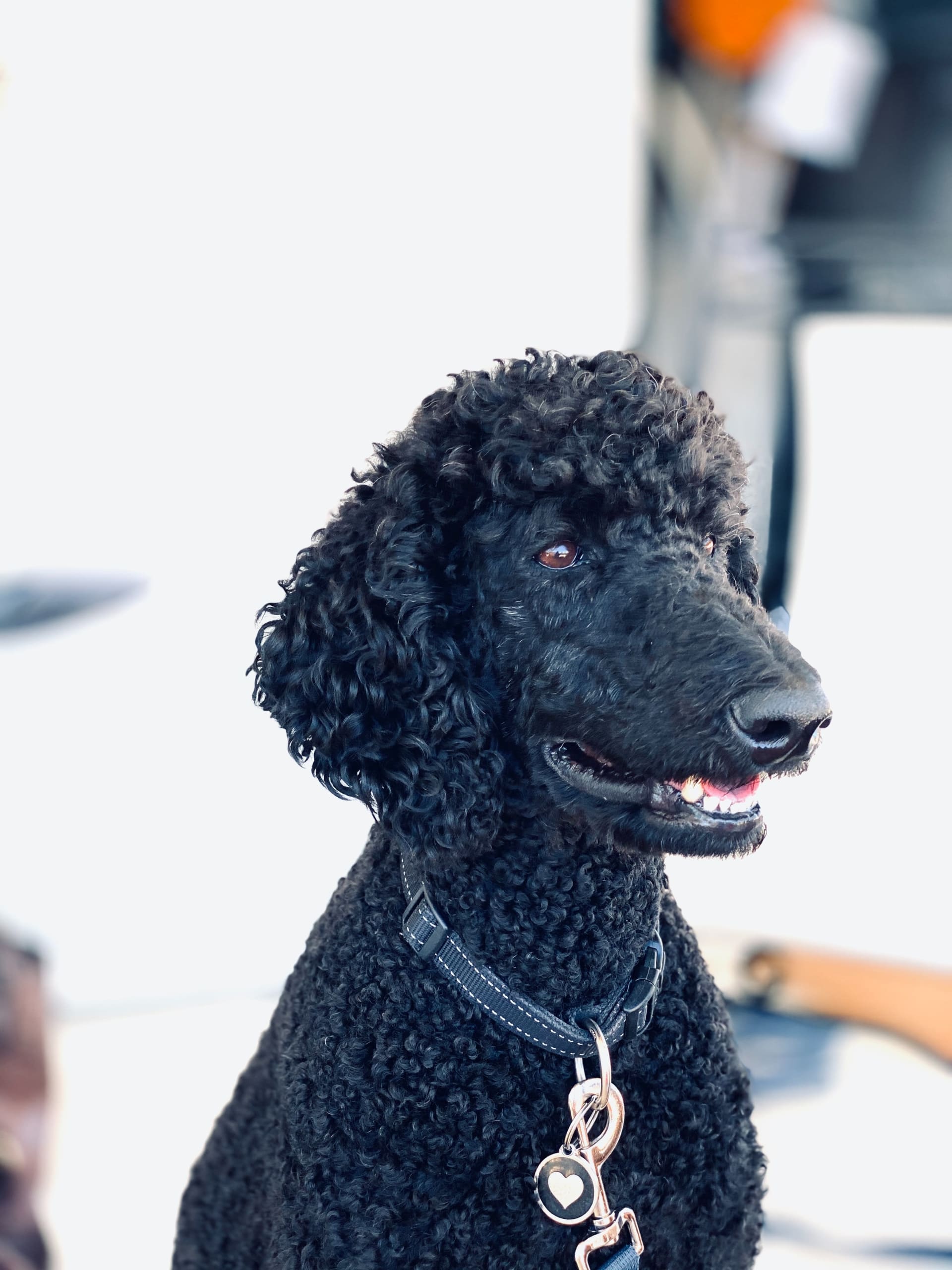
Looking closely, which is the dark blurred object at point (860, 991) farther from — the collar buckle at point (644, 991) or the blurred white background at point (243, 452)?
the collar buckle at point (644, 991)

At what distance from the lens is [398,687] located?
850 mm

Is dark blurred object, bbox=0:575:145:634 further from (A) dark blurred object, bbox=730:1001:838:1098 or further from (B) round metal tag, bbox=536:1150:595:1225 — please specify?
(B) round metal tag, bbox=536:1150:595:1225

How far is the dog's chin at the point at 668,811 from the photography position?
77 cm

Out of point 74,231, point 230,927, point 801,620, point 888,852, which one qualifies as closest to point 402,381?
point 74,231

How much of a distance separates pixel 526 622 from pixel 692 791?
169mm

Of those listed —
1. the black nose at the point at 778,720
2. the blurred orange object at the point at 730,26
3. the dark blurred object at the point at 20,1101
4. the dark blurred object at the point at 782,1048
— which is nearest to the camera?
the black nose at the point at 778,720

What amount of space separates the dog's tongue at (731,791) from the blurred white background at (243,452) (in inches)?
47.4

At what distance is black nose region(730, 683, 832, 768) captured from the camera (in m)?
0.71

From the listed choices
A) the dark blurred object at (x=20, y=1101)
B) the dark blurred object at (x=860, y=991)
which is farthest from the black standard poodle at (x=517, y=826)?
the dark blurred object at (x=860, y=991)

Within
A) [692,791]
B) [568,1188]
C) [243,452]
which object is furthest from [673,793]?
[243,452]

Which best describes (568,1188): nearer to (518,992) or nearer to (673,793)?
(518,992)

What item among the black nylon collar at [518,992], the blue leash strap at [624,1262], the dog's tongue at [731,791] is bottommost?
the blue leash strap at [624,1262]

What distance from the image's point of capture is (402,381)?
7.16ft

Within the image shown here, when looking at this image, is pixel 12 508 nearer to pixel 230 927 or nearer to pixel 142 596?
pixel 142 596
